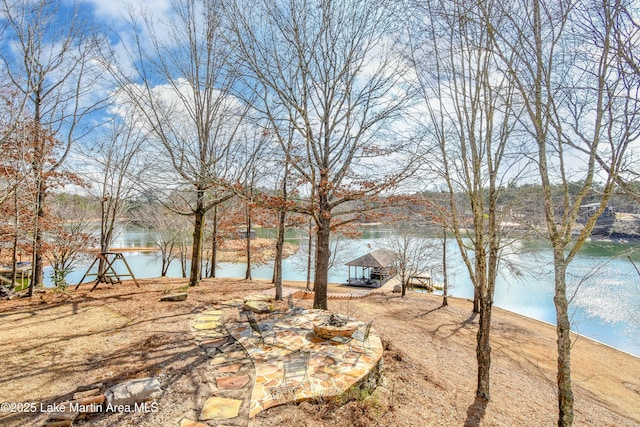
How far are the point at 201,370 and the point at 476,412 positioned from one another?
3791 millimetres

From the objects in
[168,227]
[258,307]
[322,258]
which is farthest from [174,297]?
[168,227]

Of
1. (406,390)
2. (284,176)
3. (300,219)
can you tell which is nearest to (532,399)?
(406,390)

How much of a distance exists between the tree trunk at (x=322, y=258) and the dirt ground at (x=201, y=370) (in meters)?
1.45

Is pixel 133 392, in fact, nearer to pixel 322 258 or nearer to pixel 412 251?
pixel 322 258

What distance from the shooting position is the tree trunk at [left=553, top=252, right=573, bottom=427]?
135 inches

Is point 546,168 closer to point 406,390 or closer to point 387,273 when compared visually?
point 406,390

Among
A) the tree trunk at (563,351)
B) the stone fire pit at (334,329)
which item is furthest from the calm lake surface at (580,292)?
the tree trunk at (563,351)

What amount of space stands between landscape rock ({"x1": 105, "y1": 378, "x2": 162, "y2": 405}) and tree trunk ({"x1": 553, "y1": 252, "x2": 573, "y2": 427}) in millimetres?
4602

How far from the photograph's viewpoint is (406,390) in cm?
413

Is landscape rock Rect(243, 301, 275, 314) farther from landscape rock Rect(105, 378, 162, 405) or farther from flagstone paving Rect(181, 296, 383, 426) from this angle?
landscape rock Rect(105, 378, 162, 405)

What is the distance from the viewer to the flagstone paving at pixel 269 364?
3246 millimetres

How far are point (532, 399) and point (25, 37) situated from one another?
13.9 metres

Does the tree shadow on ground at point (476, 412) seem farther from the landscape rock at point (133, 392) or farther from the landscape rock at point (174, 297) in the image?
the landscape rock at point (174, 297)

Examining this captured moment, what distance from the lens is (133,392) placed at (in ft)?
10.7
